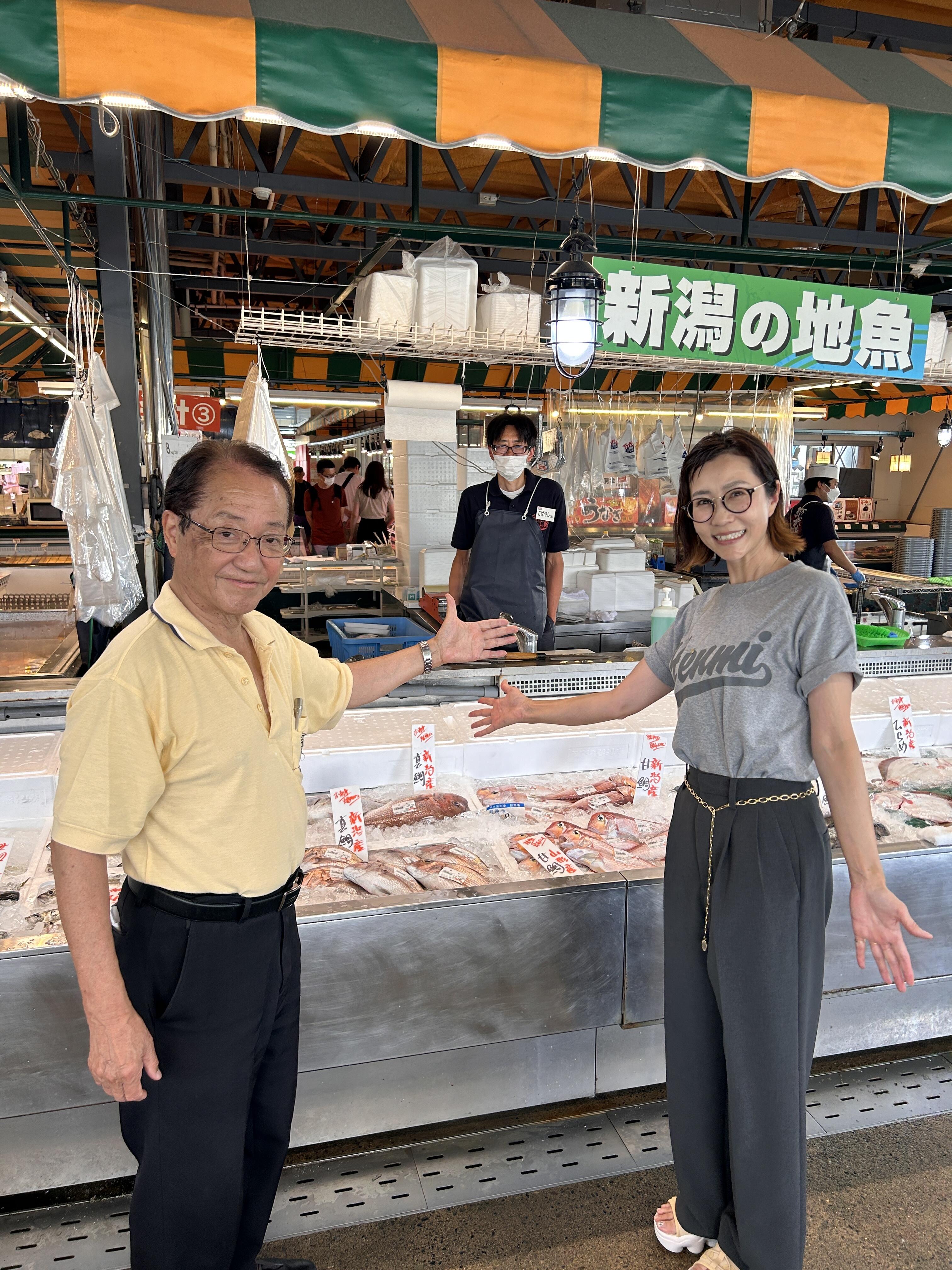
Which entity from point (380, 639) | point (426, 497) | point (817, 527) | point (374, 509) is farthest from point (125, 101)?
point (374, 509)

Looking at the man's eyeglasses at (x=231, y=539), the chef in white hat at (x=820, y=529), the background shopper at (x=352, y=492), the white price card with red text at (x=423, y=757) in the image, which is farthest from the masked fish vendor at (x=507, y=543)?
the background shopper at (x=352, y=492)

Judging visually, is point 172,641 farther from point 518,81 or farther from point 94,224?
point 94,224

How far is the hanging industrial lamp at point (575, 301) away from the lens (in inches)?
140

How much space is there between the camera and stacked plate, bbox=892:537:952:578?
11.7 m

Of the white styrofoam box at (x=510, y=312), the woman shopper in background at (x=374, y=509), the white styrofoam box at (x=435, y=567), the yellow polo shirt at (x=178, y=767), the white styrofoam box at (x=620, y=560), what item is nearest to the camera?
the yellow polo shirt at (x=178, y=767)

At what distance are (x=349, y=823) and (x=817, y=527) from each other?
5616mm

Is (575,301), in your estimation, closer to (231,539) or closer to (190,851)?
(231,539)

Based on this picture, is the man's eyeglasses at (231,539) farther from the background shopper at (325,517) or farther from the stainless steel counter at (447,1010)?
the background shopper at (325,517)

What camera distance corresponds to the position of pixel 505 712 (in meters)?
2.39

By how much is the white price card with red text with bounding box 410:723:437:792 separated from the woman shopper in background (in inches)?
336

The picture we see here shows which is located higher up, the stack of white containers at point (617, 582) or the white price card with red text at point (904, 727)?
the stack of white containers at point (617, 582)

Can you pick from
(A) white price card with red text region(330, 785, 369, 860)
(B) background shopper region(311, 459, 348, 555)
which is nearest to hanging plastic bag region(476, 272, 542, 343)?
(A) white price card with red text region(330, 785, 369, 860)

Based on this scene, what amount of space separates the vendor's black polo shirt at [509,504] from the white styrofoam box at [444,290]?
0.80 meters

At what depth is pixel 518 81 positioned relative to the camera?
2465mm
